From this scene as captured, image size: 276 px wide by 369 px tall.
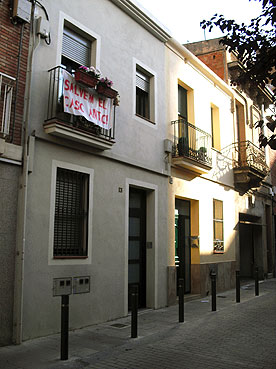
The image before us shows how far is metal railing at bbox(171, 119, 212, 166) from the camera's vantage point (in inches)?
453

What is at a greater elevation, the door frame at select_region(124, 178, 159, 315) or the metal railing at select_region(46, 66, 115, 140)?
the metal railing at select_region(46, 66, 115, 140)

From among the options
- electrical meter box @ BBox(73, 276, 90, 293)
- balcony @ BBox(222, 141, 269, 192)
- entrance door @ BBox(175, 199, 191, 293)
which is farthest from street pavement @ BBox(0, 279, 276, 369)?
balcony @ BBox(222, 141, 269, 192)

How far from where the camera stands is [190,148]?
39.1ft

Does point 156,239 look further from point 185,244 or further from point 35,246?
point 35,246

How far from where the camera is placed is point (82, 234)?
8.19 metres

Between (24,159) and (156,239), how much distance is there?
4700 millimetres

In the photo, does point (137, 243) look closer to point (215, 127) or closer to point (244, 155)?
point (215, 127)

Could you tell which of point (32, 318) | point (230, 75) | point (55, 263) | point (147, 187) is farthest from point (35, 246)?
point (230, 75)

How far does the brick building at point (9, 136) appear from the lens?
6.42 metres

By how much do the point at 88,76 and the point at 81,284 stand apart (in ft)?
14.0

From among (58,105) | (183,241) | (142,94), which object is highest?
(142,94)

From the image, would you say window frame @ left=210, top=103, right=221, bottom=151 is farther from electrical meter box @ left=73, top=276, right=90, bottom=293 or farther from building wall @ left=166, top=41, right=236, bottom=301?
electrical meter box @ left=73, top=276, right=90, bottom=293

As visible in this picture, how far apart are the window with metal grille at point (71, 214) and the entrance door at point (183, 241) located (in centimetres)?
455

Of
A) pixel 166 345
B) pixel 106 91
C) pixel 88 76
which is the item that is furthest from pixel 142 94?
pixel 166 345
